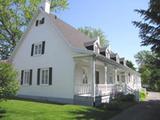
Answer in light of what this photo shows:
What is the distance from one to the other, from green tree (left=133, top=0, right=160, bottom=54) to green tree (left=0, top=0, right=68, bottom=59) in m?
21.2

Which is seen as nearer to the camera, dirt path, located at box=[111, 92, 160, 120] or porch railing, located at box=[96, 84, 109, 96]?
dirt path, located at box=[111, 92, 160, 120]

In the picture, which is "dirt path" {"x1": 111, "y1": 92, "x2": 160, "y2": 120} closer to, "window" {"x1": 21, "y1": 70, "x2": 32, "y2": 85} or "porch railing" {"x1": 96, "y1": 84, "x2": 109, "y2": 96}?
"porch railing" {"x1": 96, "y1": 84, "x2": 109, "y2": 96}

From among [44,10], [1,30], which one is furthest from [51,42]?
[1,30]

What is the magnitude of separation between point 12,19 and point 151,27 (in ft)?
77.3

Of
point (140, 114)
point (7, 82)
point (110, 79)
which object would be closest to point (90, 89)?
point (140, 114)

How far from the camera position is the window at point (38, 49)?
21.3 m

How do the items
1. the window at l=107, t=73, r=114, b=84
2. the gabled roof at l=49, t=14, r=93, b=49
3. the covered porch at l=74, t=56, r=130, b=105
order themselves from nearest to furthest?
the covered porch at l=74, t=56, r=130, b=105 < the gabled roof at l=49, t=14, r=93, b=49 < the window at l=107, t=73, r=114, b=84

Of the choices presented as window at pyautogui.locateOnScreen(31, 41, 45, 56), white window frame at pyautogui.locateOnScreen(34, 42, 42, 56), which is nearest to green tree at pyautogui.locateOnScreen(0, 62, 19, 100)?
window at pyautogui.locateOnScreen(31, 41, 45, 56)

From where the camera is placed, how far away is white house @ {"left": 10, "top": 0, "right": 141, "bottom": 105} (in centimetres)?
1805

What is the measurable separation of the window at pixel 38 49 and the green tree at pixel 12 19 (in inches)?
500

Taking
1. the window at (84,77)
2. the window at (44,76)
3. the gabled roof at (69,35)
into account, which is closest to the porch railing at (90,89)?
the window at (84,77)

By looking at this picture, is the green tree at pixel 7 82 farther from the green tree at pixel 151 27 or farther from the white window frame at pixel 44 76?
the green tree at pixel 151 27

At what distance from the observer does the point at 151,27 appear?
16266 millimetres

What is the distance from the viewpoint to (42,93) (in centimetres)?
2022
